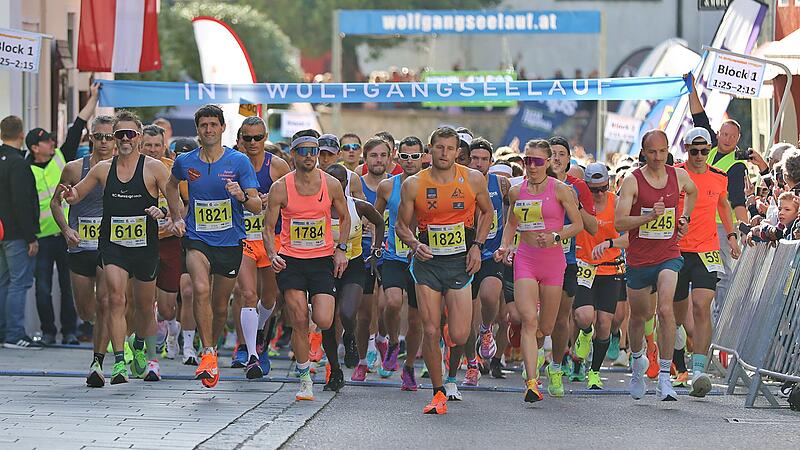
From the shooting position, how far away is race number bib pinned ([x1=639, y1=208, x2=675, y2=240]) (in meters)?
12.9

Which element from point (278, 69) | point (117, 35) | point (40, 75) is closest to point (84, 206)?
point (117, 35)

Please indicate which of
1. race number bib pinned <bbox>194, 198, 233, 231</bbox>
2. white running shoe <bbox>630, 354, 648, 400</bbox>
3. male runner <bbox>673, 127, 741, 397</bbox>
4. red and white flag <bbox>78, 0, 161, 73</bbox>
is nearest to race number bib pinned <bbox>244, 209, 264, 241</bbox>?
race number bib pinned <bbox>194, 198, 233, 231</bbox>

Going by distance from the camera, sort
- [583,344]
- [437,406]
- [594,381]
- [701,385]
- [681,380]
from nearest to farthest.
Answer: [437,406] < [701,385] < [594,381] < [681,380] < [583,344]

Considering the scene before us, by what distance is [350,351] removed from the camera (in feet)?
44.8

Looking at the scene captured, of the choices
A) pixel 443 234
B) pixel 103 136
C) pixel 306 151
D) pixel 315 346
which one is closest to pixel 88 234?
pixel 103 136

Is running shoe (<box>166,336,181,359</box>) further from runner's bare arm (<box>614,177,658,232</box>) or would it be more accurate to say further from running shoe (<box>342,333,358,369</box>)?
runner's bare arm (<box>614,177,658,232</box>)

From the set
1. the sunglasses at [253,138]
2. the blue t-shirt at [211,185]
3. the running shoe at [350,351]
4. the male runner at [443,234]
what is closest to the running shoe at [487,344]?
the running shoe at [350,351]

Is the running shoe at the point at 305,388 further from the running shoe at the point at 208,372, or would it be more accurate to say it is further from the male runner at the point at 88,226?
the male runner at the point at 88,226

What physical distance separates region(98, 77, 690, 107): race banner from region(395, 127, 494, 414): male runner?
625cm

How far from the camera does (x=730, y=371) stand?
1361 centimetres

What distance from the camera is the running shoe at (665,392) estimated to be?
41.2ft

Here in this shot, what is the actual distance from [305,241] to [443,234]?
1.08 meters

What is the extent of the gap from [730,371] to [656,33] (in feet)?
157

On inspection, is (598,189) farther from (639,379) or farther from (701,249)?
(639,379)
